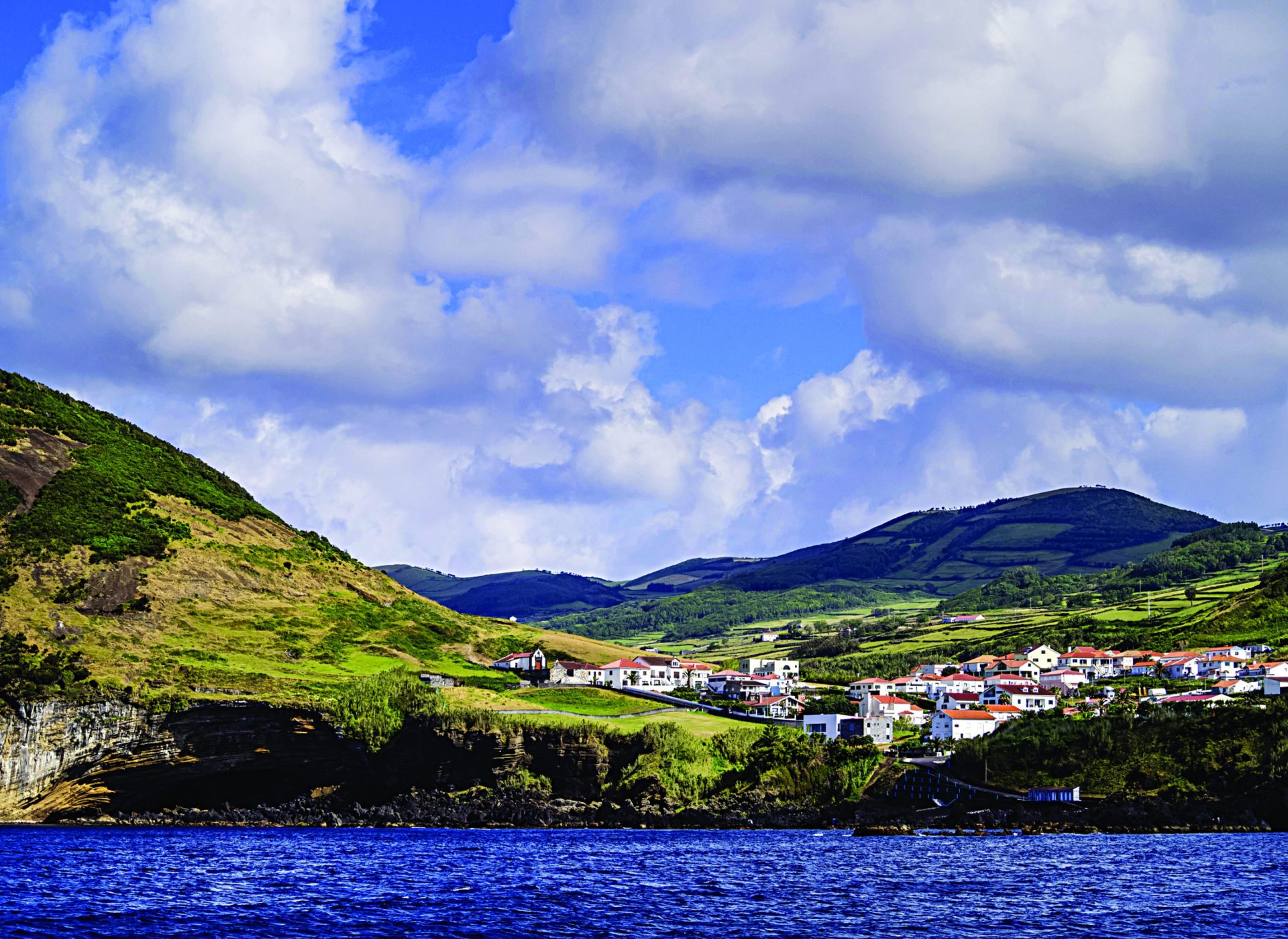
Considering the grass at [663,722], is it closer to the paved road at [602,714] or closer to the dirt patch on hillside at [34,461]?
the paved road at [602,714]

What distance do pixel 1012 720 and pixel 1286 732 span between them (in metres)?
33.5

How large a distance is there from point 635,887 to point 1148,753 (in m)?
75.6

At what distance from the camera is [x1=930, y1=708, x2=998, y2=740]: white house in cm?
15575

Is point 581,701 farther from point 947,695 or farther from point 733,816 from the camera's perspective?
point 947,695

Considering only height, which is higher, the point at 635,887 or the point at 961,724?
the point at 961,724

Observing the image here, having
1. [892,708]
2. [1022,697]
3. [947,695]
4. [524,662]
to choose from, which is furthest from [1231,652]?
[524,662]

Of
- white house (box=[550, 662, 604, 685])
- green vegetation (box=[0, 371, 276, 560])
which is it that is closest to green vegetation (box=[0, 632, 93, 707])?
green vegetation (box=[0, 371, 276, 560])

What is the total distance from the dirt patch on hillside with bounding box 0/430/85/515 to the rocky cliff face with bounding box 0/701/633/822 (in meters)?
53.4

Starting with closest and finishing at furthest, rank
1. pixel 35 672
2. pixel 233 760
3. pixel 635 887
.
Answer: pixel 635 887
pixel 35 672
pixel 233 760

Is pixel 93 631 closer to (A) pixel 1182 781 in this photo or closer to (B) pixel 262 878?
(B) pixel 262 878

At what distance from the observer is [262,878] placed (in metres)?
76.2

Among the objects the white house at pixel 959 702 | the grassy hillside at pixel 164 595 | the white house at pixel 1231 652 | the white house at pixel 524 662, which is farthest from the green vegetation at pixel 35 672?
the white house at pixel 1231 652

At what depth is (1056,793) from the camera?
127m

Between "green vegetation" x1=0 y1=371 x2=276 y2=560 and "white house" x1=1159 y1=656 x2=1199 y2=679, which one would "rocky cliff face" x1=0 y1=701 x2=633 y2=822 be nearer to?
"green vegetation" x1=0 y1=371 x2=276 y2=560
